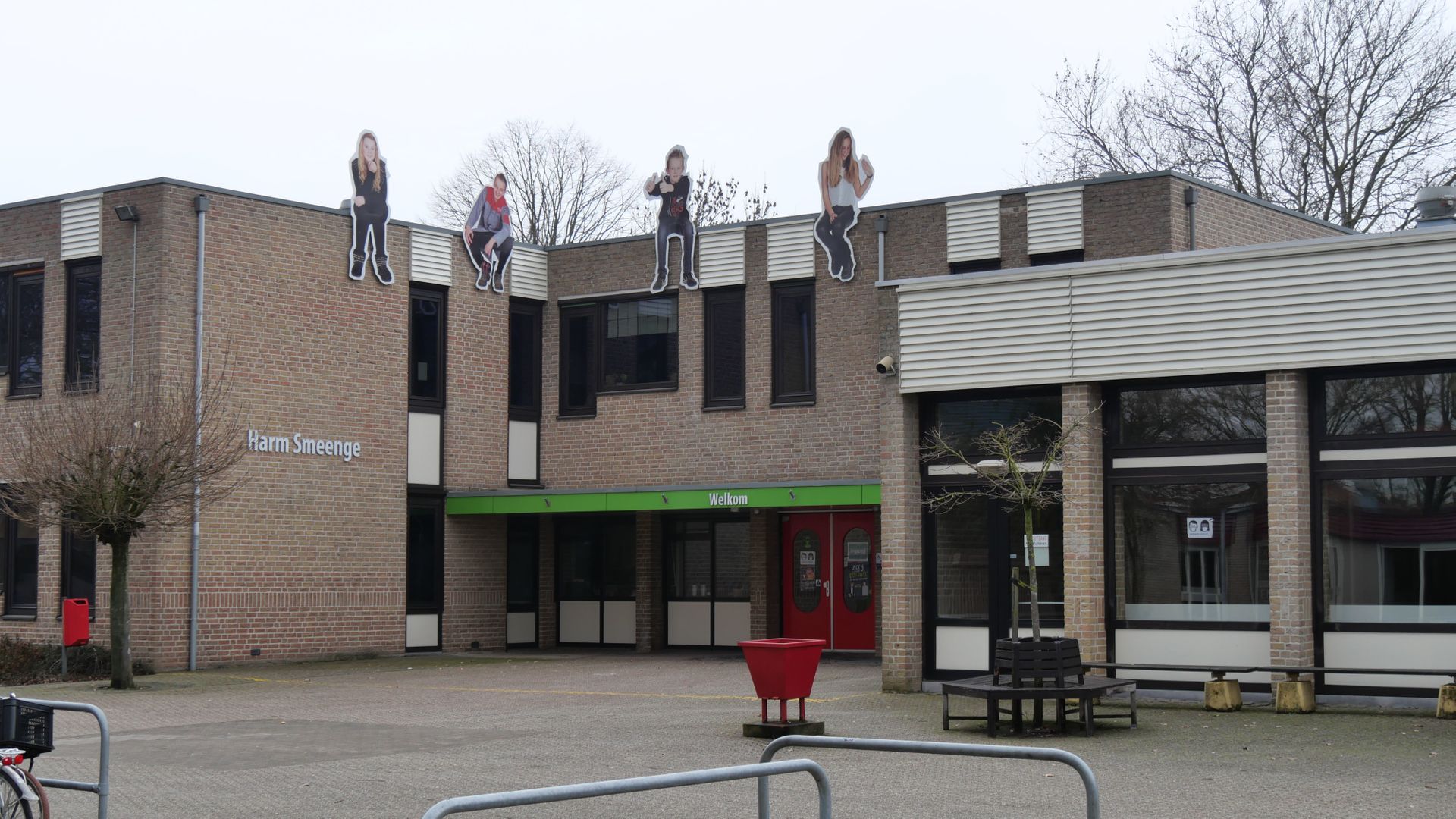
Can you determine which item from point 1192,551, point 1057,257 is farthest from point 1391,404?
point 1057,257

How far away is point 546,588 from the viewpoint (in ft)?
90.9

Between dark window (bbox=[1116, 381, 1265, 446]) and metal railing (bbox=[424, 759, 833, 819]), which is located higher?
dark window (bbox=[1116, 381, 1265, 446])

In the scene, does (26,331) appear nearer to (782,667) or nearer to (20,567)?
(20,567)

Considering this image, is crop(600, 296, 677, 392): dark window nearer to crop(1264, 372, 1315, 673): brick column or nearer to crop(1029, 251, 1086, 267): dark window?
crop(1029, 251, 1086, 267): dark window

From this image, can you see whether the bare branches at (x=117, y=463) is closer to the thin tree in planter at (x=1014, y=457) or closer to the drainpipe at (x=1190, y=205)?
the thin tree in planter at (x=1014, y=457)

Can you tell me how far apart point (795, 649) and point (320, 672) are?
1069cm

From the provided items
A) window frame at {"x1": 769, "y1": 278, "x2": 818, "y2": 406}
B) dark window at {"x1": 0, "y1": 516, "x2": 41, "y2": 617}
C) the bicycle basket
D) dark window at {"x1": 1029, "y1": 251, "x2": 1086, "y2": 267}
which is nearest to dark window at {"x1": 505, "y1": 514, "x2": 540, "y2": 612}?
window frame at {"x1": 769, "y1": 278, "x2": 818, "y2": 406}

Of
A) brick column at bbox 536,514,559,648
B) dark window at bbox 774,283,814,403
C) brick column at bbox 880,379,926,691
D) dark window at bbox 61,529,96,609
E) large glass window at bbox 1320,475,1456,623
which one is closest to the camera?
large glass window at bbox 1320,475,1456,623

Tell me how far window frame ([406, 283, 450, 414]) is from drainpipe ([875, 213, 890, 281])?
6993 millimetres

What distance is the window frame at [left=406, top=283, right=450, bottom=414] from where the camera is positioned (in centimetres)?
2580

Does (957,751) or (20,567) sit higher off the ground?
(20,567)

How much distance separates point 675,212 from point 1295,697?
1369cm

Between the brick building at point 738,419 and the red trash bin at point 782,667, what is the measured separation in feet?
12.8

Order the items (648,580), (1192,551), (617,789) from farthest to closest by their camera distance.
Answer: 1. (648,580)
2. (1192,551)
3. (617,789)
